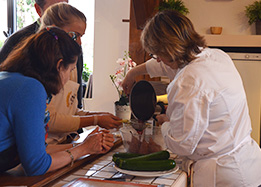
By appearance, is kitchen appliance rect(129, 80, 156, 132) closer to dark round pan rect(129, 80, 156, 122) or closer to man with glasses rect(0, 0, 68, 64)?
dark round pan rect(129, 80, 156, 122)

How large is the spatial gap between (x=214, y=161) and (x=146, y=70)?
2.75 feet

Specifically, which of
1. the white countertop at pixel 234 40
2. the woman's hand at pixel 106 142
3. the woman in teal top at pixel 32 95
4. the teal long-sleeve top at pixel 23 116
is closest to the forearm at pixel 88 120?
the woman's hand at pixel 106 142

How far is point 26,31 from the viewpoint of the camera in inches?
76.9

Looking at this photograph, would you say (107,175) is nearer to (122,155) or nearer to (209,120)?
(122,155)

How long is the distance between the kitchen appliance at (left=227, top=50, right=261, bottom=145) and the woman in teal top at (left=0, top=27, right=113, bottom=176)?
2818 millimetres

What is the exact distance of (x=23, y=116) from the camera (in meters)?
1.09

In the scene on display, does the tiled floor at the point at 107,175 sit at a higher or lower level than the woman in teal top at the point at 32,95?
lower

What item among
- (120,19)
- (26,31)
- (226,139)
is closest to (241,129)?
(226,139)

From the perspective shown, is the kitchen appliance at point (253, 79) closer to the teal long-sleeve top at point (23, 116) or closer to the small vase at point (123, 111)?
the small vase at point (123, 111)

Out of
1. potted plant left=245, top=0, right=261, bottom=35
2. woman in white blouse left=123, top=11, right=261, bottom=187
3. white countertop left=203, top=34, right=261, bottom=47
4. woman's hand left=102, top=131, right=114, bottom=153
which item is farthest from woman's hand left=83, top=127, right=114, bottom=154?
potted plant left=245, top=0, right=261, bottom=35

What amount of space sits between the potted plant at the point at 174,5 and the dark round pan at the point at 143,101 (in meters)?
2.25

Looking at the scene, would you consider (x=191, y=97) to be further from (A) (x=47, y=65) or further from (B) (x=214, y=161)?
(A) (x=47, y=65)

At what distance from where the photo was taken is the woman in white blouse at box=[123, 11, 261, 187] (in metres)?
1.30

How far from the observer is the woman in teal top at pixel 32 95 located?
1.09 m
